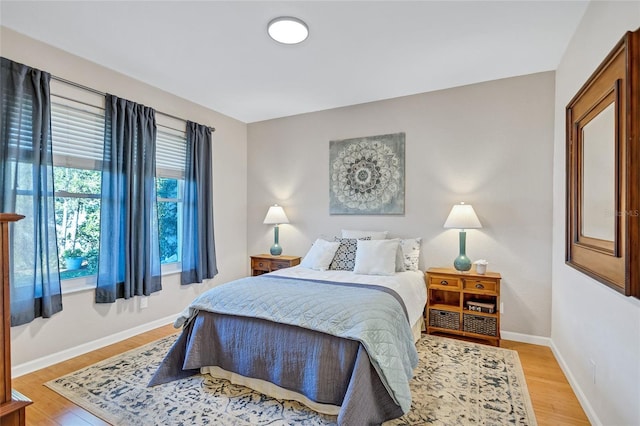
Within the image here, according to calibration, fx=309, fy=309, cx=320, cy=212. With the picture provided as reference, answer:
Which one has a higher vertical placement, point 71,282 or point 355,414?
point 71,282

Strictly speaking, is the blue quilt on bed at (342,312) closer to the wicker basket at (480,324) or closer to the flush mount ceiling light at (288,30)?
the wicker basket at (480,324)

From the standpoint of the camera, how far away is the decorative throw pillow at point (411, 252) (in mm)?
3506

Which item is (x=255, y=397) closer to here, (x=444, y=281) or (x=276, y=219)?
(x=444, y=281)

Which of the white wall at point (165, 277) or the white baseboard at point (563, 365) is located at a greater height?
the white wall at point (165, 277)

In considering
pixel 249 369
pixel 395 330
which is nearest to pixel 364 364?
pixel 395 330

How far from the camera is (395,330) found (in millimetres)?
2102

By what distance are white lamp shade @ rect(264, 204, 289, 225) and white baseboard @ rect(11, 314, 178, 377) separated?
68.4 inches

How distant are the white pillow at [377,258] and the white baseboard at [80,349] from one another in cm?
240

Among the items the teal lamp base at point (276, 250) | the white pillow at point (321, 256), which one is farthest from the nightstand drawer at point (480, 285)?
the teal lamp base at point (276, 250)

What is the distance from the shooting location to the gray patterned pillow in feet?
11.6

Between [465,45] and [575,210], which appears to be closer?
[575,210]

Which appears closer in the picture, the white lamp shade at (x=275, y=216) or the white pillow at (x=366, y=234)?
the white pillow at (x=366, y=234)

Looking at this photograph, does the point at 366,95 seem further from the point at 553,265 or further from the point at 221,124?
the point at 553,265

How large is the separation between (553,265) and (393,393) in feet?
7.57
